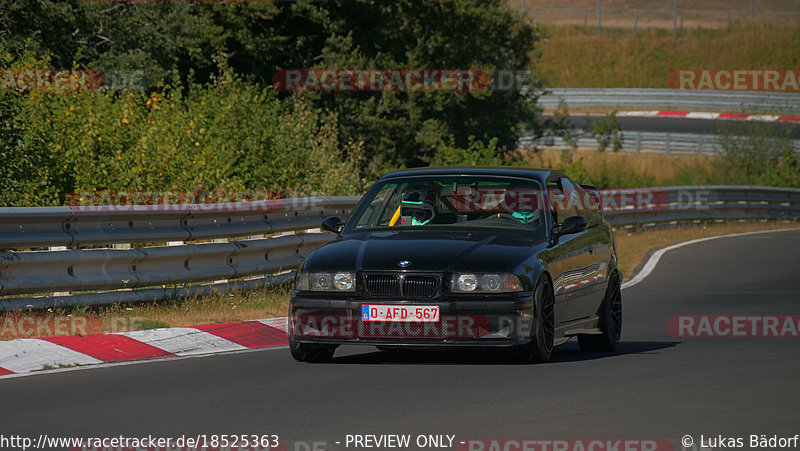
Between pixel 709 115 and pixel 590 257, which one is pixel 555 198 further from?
pixel 709 115

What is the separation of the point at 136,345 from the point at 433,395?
3.22 m

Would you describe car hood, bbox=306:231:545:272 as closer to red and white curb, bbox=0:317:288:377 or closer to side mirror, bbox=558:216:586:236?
side mirror, bbox=558:216:586:236

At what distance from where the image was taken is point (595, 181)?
147 feet

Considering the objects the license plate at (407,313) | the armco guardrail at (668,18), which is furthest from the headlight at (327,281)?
the armco guardrail at (668,18)

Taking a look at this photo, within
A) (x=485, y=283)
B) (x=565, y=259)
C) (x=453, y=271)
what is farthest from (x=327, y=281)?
(x=565, y=259)

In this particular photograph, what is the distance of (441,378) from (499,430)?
2204 millimetres

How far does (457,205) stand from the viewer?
439 inches

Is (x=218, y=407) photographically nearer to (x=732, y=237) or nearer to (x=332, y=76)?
(x=732, y=237)

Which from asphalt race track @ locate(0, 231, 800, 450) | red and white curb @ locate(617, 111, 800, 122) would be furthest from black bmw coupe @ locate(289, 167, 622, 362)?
red and white curb @ locate(617, 111, 800, 122)

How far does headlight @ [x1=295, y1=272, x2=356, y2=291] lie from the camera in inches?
387

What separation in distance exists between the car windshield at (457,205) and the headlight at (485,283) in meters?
1.07

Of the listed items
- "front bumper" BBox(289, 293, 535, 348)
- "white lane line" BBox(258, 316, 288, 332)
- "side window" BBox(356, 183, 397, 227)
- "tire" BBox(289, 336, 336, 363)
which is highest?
"side window" BBox(356, 183, 397, 227)

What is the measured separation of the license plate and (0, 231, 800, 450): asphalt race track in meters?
0.37

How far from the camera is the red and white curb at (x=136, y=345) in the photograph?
989cm
